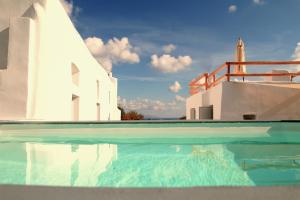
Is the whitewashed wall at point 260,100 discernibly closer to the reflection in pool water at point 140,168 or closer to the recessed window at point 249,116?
the recessed window at point 249,116

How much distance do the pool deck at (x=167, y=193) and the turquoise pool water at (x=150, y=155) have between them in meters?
0.57

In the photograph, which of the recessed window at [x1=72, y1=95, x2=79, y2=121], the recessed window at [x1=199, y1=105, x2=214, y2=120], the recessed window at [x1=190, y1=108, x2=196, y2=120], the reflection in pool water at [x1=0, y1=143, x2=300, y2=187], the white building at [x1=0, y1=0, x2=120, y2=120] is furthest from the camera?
the recessed window at [x1=190, y1=108, x2=196, y2=120]

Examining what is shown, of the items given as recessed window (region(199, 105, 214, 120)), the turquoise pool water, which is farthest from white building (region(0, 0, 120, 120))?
recessed window (region(199, 105, 214, 120))

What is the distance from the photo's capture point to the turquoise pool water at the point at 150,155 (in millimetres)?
2852

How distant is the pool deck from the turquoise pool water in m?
0.57

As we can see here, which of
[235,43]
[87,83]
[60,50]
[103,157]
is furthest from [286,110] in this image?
[87,83]

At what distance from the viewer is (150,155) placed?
4477 mm

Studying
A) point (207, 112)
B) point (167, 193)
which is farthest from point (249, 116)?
point (167, 193)

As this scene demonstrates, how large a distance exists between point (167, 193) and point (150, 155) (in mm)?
2850

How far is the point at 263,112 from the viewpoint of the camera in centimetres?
925

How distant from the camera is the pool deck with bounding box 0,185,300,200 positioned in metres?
1.64

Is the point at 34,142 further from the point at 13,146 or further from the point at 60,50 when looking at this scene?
the point at 60,50

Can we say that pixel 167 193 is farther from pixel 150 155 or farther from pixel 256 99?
pixel 256 99

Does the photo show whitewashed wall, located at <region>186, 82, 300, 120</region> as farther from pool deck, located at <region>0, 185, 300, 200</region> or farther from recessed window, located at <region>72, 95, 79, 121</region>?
pool deck, located at <region>0, 185, 300, 200</region>
